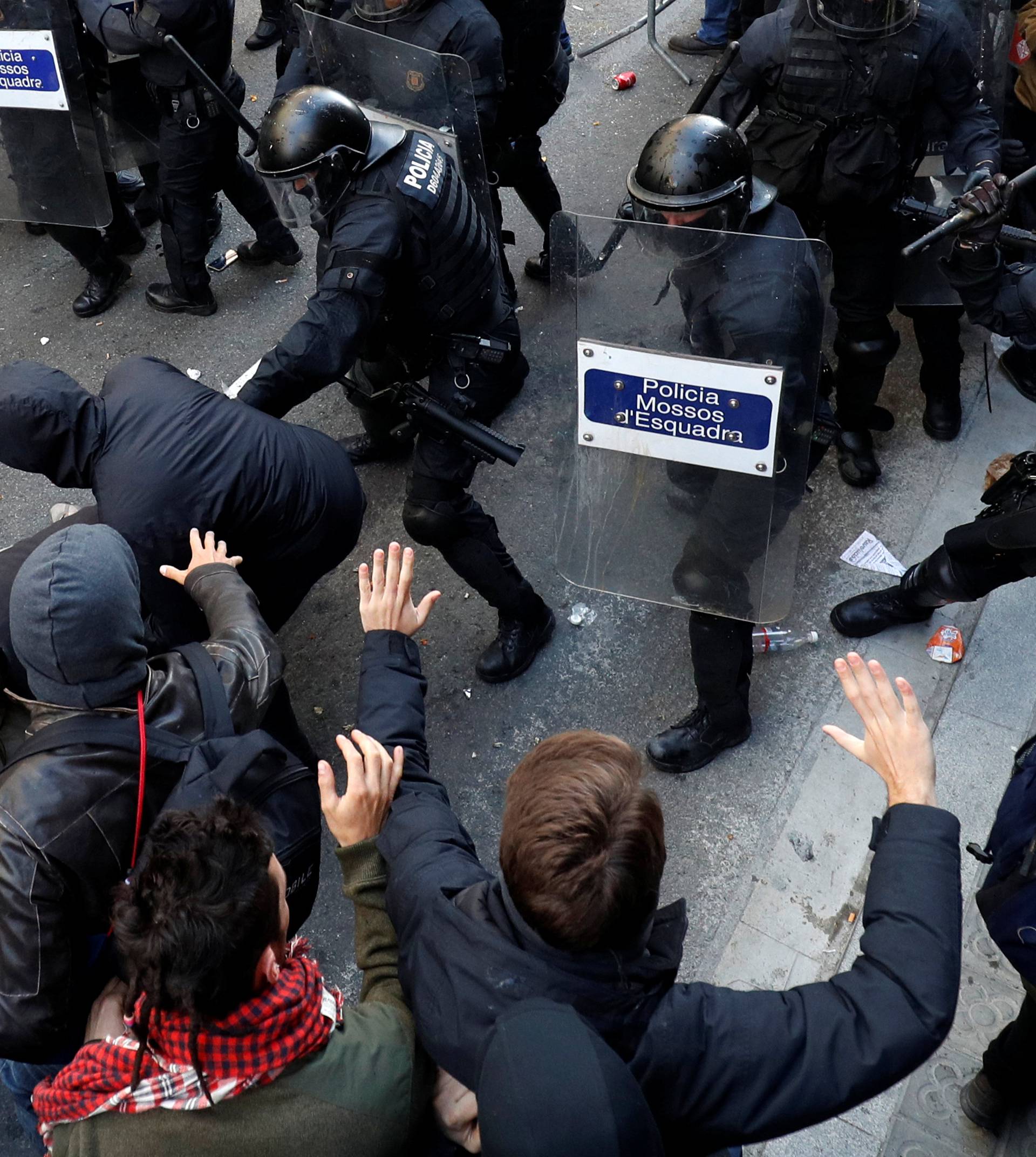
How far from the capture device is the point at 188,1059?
144cm

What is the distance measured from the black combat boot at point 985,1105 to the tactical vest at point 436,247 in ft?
8.36

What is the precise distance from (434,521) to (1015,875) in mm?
1983

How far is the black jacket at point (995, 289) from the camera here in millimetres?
3223

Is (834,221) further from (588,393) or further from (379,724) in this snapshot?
(379,724)

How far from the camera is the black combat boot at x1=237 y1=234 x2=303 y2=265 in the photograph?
18.1ft

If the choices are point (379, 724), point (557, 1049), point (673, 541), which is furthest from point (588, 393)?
point (557, 1049)

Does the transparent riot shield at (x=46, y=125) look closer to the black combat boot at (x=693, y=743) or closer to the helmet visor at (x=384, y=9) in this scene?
the helmet visor at (x=384, y=9)

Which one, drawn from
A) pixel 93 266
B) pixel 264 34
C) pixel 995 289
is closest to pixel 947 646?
pixel 995 289

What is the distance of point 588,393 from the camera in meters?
2.63

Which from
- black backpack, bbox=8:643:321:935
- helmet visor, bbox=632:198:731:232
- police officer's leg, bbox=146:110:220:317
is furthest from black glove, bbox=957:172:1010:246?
police officer's leg, bbox=146:110:220:317

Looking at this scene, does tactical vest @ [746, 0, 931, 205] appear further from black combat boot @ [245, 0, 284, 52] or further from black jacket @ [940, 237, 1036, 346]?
black combat boot @ [245, 0, 284, 52]

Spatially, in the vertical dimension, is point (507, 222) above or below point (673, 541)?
below

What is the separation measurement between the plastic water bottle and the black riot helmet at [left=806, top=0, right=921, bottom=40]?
1.93 meters

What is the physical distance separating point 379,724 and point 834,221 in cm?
277
